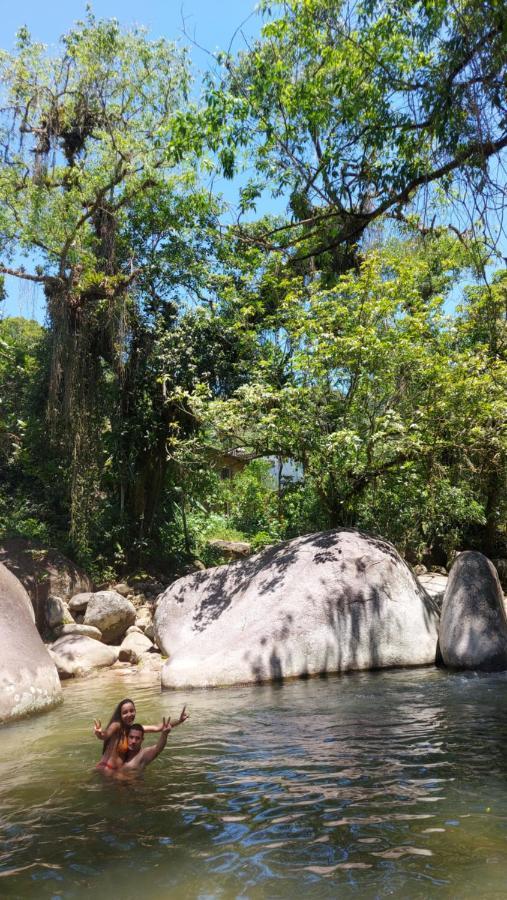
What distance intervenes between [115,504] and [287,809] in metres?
11.7

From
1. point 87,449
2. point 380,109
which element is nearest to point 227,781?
point 380,109

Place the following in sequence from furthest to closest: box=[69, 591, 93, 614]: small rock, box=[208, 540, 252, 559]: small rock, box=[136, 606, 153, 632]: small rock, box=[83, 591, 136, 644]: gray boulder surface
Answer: box=[208, 540, 252, 559]: small rock
box=[69, 591, 93, 614]: small rock
box=[136, 606, 153, 632]: small rock
box=[83, 591, 136, 644]: gray boulder surface

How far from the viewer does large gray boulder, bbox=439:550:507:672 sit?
9102 millimetres

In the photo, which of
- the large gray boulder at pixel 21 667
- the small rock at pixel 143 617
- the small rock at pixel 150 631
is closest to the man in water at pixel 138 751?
the large gray boulder at pixel 21 667

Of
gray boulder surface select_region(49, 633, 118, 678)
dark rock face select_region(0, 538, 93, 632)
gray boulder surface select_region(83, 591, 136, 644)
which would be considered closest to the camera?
gray boulder surface select_region(49, 633, 118, 678)

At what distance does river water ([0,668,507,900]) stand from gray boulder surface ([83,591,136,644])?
3.97m

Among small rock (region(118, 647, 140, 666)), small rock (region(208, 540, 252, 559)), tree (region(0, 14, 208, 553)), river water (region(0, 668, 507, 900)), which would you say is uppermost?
tree (region(0, 14, 208, 553))

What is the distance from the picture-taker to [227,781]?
505 cm

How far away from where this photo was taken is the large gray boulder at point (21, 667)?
25.4 ft

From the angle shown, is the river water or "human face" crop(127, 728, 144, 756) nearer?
the river water

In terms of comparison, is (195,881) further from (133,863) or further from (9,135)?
(9,135)

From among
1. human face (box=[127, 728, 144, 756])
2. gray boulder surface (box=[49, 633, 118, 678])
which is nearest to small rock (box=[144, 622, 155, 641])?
gray boulder surface (box=[49, 633, 118, 678])

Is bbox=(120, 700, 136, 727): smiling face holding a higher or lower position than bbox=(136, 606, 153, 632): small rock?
lower

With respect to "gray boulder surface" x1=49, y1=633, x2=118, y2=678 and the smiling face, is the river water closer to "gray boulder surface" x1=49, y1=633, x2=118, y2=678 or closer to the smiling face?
the smiling face
